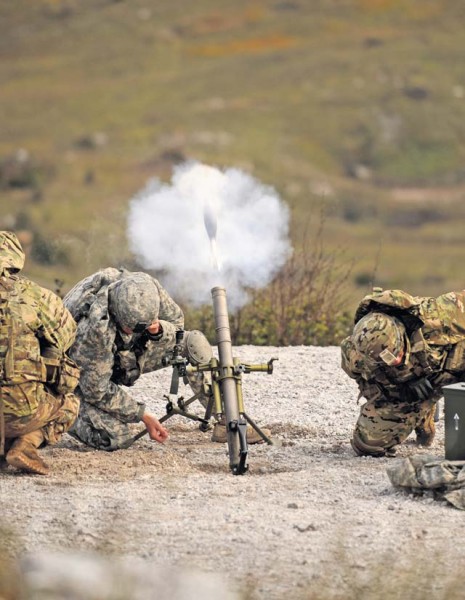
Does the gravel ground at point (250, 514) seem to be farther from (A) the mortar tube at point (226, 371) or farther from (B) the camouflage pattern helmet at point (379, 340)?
(B) the camouflage pattern helmet at point (379, 340)

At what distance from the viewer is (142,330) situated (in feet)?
27.3

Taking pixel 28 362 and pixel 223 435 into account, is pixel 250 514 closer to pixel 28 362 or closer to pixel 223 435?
pixel 28 362

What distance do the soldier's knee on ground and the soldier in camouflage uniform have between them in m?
1.73

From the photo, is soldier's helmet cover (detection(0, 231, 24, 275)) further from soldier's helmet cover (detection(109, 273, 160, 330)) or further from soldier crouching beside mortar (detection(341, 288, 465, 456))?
soldier crouching beside mortar (detection(341, 288, 465, 456))

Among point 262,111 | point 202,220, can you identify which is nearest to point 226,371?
point 202,220

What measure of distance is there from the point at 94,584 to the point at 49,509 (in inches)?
69.8

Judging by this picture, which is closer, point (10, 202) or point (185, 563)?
point (185, 563)

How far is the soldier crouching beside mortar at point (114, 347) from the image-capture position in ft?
26.8

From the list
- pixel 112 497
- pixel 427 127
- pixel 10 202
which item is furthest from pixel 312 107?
pixel 112 497

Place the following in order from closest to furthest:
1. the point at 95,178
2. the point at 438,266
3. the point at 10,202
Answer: the point at 438,266 < the point at 10,202 < the point at 95,178

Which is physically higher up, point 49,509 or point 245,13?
point 245,13

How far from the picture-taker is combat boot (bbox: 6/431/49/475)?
7614 millimetres

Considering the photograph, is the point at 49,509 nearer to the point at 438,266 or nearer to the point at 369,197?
the point at 438,266

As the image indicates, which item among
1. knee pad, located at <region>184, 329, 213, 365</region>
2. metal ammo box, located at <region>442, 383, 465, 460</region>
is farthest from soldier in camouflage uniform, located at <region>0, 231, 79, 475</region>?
metal ammo box, located at <region>442, 383, 465, 460</region>
